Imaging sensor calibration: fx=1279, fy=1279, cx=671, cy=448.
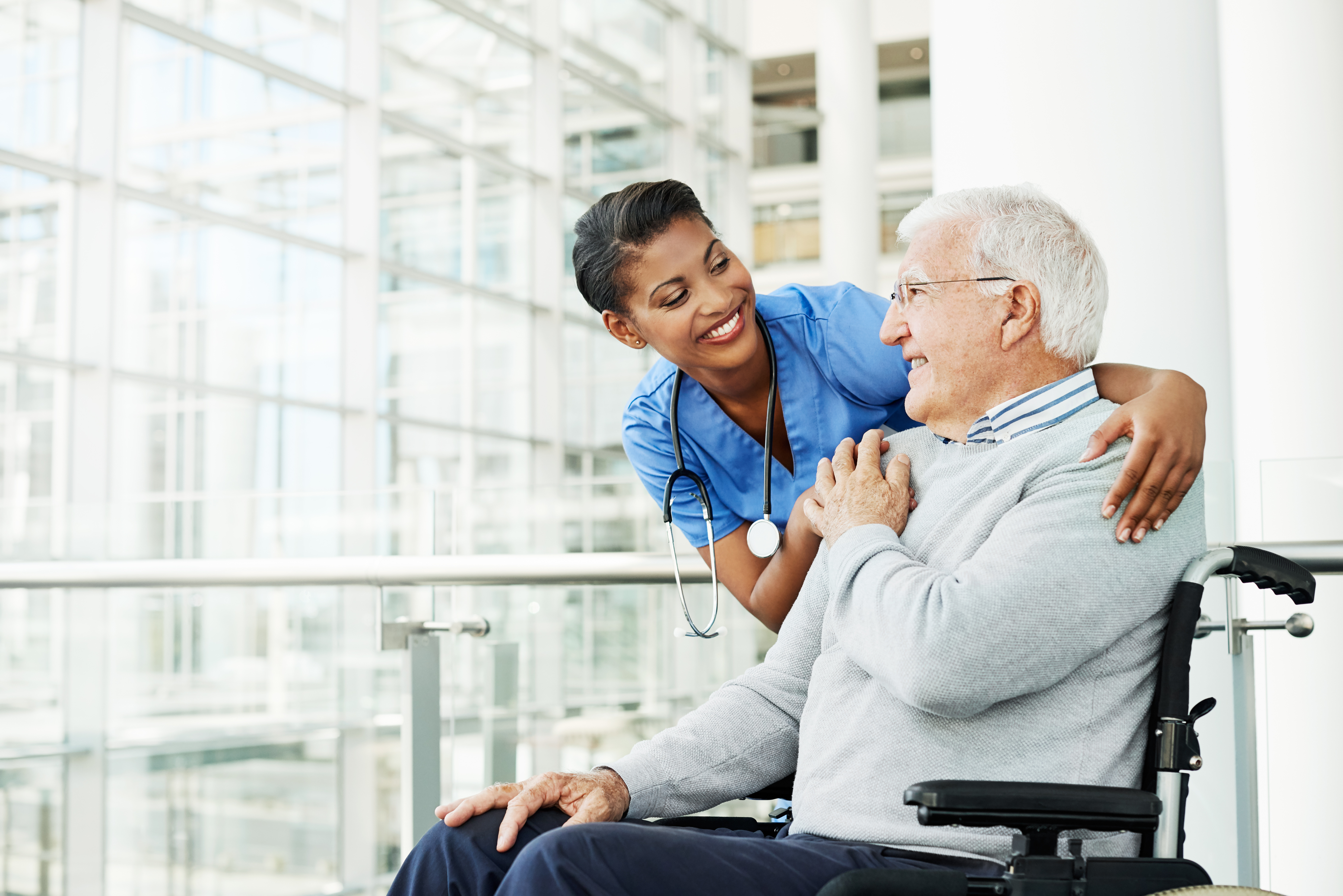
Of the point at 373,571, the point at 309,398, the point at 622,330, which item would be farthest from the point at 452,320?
the point at 622,330

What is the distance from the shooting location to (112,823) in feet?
12.6

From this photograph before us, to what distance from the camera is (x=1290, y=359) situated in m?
2.56

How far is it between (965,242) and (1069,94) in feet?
3.24

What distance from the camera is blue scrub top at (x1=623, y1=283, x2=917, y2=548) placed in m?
1.79

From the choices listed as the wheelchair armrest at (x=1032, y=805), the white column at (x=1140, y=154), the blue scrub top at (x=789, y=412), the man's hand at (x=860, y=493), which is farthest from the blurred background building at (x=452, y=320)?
the wheelchair armrest at (x=1032, y=805)

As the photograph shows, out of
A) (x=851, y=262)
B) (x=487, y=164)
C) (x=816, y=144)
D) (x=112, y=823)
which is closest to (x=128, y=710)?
(x=112, y=823)

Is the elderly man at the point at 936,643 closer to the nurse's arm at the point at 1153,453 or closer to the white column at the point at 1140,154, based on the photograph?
the nurse's arm at the point at 1153,453

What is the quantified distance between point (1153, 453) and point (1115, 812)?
362mm

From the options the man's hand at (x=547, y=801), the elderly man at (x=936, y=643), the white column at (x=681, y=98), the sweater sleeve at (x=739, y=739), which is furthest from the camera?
the white column at (x=681, y=98)

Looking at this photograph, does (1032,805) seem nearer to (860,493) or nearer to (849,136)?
(860,493)

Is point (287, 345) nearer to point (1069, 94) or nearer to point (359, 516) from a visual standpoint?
point (359, 516)

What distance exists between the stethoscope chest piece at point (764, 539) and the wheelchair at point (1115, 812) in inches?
21.6

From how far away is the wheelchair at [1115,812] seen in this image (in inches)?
40.6

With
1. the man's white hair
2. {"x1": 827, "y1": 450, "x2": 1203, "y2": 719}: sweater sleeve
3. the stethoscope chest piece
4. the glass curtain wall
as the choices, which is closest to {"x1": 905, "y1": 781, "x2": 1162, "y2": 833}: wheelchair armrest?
{"x1": 827, "y1": 450, "x2": 1203, "y2": 719}: sweater sleeve
